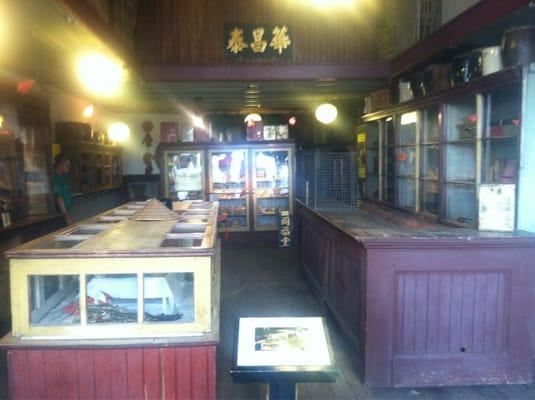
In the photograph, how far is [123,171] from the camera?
1084 cm

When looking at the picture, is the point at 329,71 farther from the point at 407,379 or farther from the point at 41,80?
the point at 407,379

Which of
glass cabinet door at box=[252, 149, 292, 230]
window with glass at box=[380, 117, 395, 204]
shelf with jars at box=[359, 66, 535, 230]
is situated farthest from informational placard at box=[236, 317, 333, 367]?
glass cabinet door at box=[252, 149, 292, 230]

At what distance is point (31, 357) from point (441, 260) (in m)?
2.49

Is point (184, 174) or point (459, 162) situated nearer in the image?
point (459, 162)

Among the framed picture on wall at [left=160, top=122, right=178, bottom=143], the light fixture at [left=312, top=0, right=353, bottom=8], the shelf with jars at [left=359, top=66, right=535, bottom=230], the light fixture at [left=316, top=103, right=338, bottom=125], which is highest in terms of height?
the light fixture at [left=312, top=0, right=353, bottom=8]

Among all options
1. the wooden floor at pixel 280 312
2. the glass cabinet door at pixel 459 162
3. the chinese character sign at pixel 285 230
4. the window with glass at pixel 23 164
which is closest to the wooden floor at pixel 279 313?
the wooden floor at pixel 280 312

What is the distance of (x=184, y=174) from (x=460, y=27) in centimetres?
557

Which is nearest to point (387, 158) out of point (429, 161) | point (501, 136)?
point (429, 161)

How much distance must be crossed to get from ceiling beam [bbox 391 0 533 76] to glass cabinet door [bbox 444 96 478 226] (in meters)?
0.69

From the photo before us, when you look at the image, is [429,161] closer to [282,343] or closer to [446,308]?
[446,308]

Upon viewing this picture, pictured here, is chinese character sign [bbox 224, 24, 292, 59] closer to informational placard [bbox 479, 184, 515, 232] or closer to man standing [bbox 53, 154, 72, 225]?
man standing [bbox 53, 154, 72, 225]

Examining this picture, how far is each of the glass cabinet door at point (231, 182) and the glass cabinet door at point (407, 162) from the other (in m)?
3.67

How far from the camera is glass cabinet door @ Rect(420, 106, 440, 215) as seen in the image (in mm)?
4570

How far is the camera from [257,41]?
6.72m
